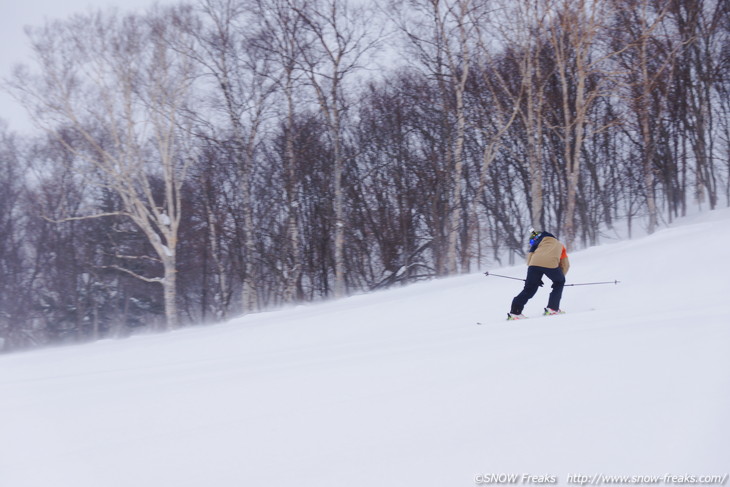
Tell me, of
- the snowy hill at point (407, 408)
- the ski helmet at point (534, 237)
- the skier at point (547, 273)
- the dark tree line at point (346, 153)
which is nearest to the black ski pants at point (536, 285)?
the skier at point (547, 273)

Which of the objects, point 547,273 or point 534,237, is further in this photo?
point 534,237

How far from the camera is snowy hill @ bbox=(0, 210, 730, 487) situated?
13.3ft

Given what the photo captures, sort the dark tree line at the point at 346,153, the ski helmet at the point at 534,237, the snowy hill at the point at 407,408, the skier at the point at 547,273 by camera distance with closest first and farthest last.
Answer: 1. the snowy hill at the point at 407,408
2. the skier at the point at 547,273
3. the ski helmet at the point at 534,237
4. the dark tree line at the point at 346,153

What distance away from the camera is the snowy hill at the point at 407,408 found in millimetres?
4066

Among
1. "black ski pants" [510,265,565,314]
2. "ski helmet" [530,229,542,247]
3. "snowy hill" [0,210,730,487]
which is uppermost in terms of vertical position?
"ski helmet" [530,229,542,247]

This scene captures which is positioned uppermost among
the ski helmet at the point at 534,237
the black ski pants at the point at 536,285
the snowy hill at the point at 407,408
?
the ski helmet at the point at 534,237

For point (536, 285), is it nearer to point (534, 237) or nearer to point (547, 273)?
point (547, 273)

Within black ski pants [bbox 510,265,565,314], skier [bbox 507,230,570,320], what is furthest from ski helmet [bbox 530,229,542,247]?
black ski pants [bbox 510,265,565,314]

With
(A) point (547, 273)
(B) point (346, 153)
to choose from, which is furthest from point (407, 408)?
(B) point (346, 153)

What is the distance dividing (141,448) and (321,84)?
1750 cm

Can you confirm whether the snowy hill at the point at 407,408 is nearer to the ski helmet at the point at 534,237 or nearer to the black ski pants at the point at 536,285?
the black ski pants at the point at 536,285

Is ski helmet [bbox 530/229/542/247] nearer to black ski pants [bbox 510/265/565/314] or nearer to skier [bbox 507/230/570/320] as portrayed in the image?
skier [bbox 507/230/570/320]

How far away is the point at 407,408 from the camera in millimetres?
5113

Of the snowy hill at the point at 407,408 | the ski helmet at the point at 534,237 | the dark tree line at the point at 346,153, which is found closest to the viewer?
the snowy hill at the point at 407,408
